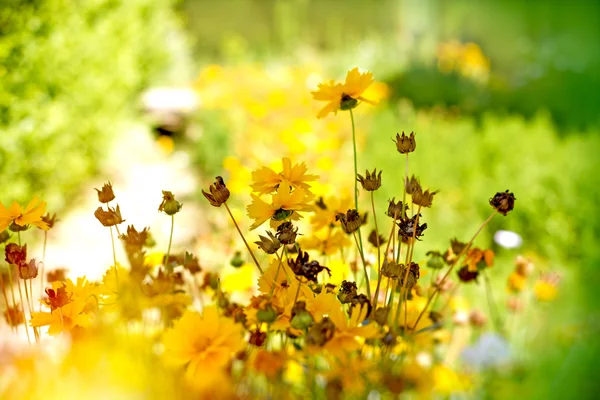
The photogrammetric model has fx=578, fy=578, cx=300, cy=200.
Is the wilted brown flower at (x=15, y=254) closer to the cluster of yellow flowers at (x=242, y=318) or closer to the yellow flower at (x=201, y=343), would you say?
the cluster of yellow flowers at (x=242, y=318)

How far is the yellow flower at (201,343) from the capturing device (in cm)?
62

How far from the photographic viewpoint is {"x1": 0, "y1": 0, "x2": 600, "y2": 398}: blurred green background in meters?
2.39

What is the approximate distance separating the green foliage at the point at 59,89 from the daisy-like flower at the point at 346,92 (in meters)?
2.19

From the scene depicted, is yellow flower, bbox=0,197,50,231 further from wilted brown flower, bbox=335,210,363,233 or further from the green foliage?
the green foliage

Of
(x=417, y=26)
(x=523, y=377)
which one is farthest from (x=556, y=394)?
(x=417, y=26)

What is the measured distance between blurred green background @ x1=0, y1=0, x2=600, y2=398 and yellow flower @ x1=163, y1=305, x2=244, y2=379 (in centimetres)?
64

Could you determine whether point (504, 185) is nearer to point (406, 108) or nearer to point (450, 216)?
point (450, 216)

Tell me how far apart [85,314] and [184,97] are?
6.14 metres

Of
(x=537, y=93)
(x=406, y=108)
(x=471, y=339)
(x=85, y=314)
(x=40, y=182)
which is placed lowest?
(x=85, y=314)

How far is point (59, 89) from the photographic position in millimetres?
3367

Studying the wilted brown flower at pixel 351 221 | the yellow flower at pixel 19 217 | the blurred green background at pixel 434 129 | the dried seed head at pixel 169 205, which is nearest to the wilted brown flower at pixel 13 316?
the yellow flower at pixel 19 217

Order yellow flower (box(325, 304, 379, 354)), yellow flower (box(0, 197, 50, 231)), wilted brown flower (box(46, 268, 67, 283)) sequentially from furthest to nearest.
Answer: wilted brown flower (box(46, 268, 67, 283)) → yellow flower (box(0, 197, 50, 231)) → yellow flower (box(325, 304, 379, 354))

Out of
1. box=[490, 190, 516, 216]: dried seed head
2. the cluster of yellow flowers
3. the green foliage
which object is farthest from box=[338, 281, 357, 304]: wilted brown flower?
the green foliage

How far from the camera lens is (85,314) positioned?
720 mm
